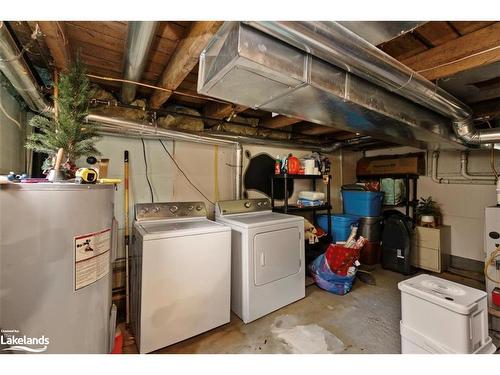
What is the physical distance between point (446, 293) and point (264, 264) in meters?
1.40

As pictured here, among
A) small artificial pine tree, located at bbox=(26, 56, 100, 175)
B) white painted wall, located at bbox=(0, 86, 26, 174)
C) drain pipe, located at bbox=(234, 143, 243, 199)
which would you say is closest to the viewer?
small artificial pine tree, located at bbox=(26, 56, 100, 175)

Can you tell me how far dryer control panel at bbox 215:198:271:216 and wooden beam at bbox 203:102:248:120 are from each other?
1.01 metres

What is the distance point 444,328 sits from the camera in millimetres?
1408

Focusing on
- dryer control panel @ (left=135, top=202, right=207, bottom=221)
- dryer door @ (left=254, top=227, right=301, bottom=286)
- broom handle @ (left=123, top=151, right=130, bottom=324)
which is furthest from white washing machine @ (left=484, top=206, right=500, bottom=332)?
broom handle @ (left=123, top=151, right=130, bottom=324)

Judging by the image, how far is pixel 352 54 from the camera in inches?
43.9

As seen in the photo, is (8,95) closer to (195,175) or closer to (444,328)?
(195,175)

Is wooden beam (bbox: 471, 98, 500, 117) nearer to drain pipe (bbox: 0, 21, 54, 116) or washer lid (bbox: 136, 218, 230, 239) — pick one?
washer lid (bbox: 136, 218, 230, 239)

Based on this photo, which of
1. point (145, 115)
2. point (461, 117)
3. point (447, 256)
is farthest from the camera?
point (447, 256)

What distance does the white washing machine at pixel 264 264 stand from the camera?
7.07 feet

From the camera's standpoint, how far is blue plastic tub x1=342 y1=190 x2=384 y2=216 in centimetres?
364

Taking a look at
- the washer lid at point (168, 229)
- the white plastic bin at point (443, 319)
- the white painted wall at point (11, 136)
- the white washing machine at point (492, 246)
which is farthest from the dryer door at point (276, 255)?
the white painted wall at point (11, 136)
